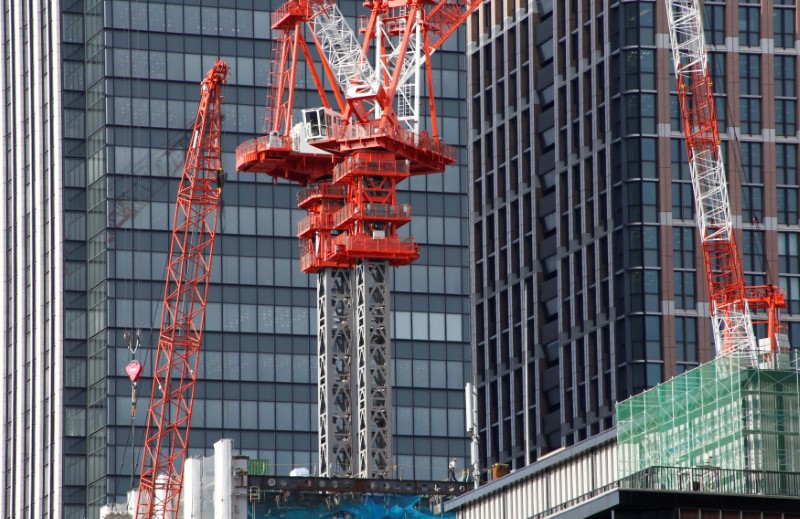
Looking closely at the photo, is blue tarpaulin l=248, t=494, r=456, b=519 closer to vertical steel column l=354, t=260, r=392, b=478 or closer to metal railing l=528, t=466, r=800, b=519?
vertical steel column l=354, t=260, r=392, b=478

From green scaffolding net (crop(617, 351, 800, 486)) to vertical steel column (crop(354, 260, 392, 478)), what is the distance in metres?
46.1

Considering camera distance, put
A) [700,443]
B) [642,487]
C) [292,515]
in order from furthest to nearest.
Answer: [292,515] → [700,443] → [642,487]

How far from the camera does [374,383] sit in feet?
650

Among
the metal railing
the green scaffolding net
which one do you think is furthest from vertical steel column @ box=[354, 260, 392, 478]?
the metal railing

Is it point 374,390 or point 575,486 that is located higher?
point 374,390

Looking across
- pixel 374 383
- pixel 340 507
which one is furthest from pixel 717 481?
pixel 374 383

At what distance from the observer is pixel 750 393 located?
143625mm

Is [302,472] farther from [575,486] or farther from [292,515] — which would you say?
[575,486]

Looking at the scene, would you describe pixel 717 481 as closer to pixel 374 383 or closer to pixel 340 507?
pixel 340 507

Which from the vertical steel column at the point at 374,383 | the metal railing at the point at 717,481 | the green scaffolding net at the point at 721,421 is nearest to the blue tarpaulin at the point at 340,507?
the vertical steel column at the point at 374,383

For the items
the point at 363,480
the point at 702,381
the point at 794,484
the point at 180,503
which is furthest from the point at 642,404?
the point at 180,503

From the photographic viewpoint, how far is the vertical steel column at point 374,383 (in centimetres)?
19488

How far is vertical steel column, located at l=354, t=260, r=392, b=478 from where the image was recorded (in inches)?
7672

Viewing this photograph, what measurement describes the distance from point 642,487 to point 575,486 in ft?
42.3
